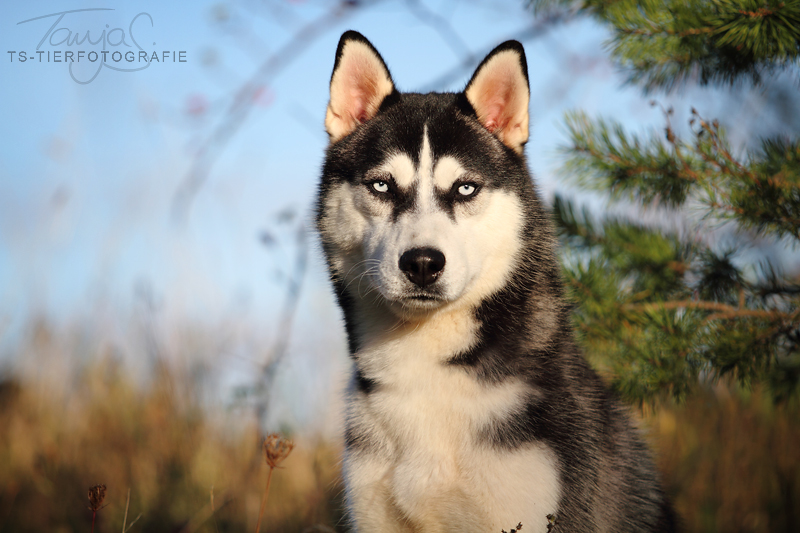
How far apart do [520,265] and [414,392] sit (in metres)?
0.72

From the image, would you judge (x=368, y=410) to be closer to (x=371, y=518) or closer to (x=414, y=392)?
(x=414, y=392)

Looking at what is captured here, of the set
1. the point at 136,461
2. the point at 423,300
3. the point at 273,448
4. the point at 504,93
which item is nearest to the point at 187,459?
the point at 136,461

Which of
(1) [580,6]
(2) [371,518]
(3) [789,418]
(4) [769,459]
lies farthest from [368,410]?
(3) [789,418]

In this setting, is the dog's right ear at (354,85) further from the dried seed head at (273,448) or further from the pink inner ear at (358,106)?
the dried seed head at (273,448)

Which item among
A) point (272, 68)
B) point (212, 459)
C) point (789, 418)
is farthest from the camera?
point (789, 418)

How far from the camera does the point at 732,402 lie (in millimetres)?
4762

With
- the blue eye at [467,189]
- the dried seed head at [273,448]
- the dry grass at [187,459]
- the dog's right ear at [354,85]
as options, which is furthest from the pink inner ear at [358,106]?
the dry grass at [187,459]

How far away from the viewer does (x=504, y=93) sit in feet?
8.71

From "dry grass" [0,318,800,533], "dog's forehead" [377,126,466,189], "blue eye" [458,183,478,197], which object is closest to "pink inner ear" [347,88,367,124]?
"dog's forehead" [377,126,466,189]

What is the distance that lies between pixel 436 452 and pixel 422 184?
1076mm

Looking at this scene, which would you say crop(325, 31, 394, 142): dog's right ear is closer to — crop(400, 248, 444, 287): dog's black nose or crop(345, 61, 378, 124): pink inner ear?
crop(345, 61, 378, 124): pink inner ear

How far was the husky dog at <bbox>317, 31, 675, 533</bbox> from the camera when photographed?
6.79 feet

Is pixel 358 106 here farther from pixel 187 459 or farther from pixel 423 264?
pixel 187 459

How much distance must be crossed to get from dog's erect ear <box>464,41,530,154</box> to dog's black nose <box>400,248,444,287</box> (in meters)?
0.94
